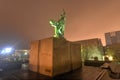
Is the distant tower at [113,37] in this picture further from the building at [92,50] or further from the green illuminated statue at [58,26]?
the green illuminated statue at [58,26]

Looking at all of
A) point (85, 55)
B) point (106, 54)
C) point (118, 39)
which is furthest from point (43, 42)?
point (118, 39)

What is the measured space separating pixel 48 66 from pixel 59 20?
3.30 m

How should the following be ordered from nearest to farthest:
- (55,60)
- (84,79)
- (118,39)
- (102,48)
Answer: (84,79), (55,60), (102,48), (118,39)

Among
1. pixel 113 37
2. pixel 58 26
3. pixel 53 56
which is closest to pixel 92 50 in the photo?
pixel 113 37

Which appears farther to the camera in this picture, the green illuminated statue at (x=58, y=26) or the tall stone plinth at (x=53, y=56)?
the green illuminated statue at (x=58, y=26)

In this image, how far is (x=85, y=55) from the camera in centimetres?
2253

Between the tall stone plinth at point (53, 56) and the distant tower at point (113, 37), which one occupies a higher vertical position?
the distant tower at point (113, 37)

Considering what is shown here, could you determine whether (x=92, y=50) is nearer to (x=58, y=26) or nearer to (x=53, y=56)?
(x=58, y=26)

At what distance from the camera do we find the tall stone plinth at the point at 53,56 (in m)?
5.10

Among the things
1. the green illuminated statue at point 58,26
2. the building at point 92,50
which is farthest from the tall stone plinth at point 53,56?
the building at point 92,50

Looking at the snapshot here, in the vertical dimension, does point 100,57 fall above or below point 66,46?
below

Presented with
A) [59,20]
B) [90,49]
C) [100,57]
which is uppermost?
[59,20]

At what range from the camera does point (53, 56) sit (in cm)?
505

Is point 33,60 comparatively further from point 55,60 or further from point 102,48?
point 102,48
